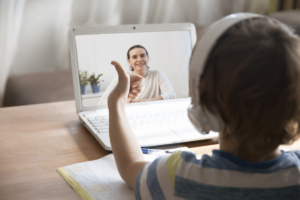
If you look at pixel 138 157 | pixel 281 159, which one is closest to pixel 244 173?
pixel 281 159

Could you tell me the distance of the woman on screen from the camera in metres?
0.94

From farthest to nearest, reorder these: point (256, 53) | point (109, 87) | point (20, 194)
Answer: point (109, 87) → point (20, 194) → point (256, 53)

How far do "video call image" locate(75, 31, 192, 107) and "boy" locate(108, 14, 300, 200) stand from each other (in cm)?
50

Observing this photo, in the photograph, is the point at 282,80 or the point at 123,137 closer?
the point at 282,80

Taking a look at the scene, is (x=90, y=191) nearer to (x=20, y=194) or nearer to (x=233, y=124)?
(x=20, y=194)

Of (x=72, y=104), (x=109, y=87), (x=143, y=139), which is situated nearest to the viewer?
(x=143, y=139)

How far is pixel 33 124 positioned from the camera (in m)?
0.91

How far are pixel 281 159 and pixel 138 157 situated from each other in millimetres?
250

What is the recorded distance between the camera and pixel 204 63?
40 cm

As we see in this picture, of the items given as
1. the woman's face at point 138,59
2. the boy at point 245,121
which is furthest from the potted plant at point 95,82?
the boy at point 245,121

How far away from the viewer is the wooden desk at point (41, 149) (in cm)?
56

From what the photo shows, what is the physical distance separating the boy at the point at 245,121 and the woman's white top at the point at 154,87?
19.1 inches

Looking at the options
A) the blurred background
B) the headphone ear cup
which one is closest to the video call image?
the headphone ear cup

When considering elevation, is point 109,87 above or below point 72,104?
above
